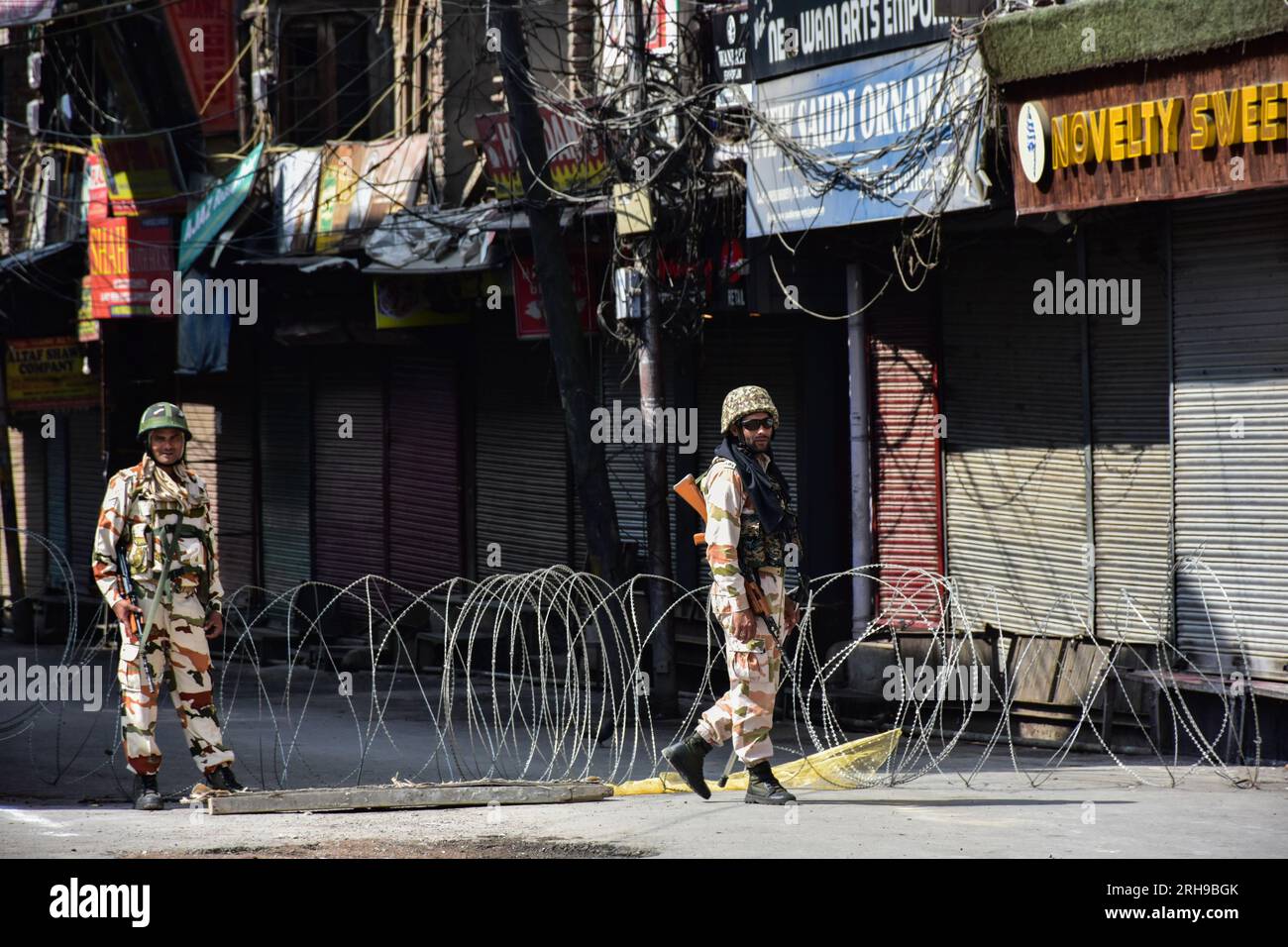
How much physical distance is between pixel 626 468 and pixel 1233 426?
6447mm

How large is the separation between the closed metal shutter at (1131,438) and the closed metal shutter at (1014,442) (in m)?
0.16

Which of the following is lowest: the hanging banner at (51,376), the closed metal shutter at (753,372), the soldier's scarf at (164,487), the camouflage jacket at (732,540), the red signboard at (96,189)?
the camouflage jacket at (732,540)

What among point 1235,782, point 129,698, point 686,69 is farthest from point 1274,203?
point 129,698

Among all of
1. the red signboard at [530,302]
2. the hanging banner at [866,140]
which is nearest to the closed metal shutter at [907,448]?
the hanging banner at [866,140]

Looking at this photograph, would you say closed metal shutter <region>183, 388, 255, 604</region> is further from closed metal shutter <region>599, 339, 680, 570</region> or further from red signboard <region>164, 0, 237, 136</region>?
closed metal shutter <region>599, 339, 680, 570</region>

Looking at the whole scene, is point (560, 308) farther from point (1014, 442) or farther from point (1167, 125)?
point (1167, 125)

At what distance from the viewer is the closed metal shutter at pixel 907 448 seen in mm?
13945

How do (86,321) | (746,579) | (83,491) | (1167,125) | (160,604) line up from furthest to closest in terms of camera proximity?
1. (83,491)
2. (86,321)
3. (1167,125)
4. (160,604)
5. (746,579)

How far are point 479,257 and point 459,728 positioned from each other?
15.2 feet

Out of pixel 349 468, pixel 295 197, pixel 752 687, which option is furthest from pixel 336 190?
pixel 752 687

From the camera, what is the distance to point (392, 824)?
8547 mm

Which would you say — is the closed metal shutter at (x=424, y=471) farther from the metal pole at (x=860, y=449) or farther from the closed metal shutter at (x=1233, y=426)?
the closed metal shutter at (x=1233, y=426)

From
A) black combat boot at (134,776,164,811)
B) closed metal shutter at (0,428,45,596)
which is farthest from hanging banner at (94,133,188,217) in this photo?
black combat boot at (134,776,164,811)

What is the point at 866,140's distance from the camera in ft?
42.4
